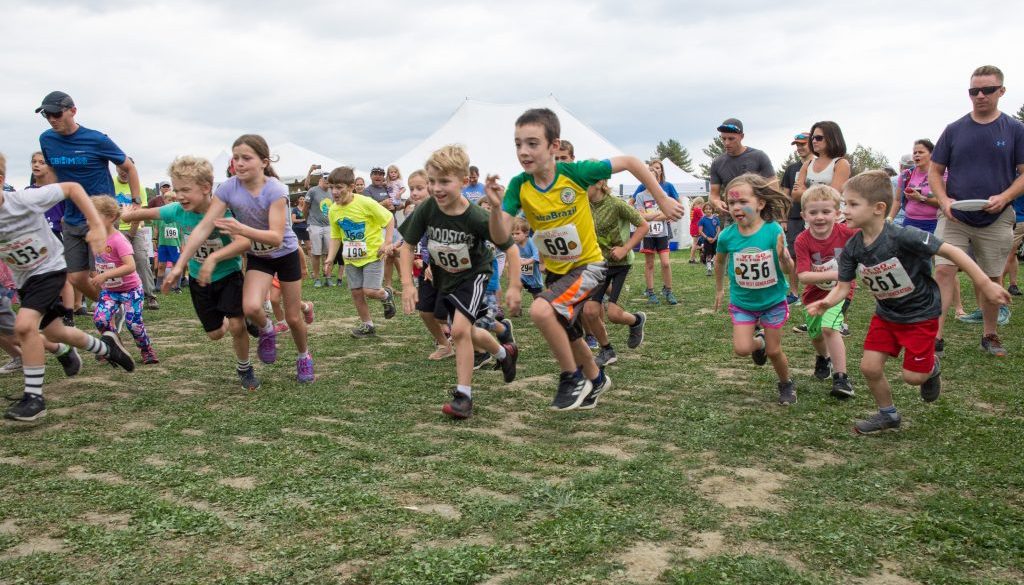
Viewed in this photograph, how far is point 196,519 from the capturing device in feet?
11.0

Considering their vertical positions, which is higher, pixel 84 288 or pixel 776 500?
pixel 84 288

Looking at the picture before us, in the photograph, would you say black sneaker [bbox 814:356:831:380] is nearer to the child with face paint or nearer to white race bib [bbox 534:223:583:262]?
the child with face paint

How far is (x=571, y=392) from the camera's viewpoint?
17.7 feet

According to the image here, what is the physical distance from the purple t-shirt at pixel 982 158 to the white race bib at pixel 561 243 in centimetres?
375

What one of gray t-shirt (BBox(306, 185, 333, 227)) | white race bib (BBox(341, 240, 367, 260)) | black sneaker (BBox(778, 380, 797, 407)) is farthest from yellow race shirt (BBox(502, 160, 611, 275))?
gray t-shirt (BBox(306, 185, 333, 227))

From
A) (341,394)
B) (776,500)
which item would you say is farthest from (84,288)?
(776,500)

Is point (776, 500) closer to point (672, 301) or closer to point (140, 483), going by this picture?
point (140, 483)

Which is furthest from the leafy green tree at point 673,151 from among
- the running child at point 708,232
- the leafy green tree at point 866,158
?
the running child at point 708,232

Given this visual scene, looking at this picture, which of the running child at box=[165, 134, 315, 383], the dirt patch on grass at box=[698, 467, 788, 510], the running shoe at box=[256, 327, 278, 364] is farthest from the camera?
the running shoe at box=[256, 327, 278, 364]

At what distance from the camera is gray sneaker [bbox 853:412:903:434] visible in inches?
184

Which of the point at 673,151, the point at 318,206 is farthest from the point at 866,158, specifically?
the point at 318,206

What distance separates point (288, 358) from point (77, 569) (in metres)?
4.86

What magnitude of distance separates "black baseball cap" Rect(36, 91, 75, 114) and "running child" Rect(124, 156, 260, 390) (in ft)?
4.88

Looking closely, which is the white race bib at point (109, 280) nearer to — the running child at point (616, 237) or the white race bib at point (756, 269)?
the running child at point (616, 237)
